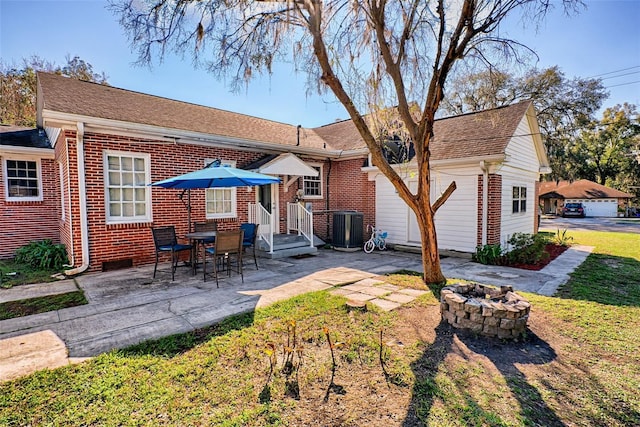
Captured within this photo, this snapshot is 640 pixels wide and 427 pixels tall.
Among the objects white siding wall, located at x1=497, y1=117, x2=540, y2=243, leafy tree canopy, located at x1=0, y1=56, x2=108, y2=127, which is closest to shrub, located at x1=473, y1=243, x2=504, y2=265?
white siding wall, located at x1=497, y1=117, x2=540, y2=243

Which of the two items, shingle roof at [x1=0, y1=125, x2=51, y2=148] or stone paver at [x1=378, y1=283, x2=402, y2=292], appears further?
shingle roof at [x1=0, y1=125, x2=51, y2=148]

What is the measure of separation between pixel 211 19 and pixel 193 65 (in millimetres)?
938

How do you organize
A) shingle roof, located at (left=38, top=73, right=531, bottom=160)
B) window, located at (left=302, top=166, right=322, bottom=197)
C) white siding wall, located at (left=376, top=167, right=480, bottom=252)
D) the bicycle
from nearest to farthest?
shingle roof, located at (left=38, top=73, right=531, bottom=160), white siding wall, located at (left=376, top=167, right=480, bottom=252), the bicycle, window, located at (left=302, top=166, right=322, bottom=197)

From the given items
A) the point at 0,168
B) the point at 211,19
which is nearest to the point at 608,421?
the point at 211,19

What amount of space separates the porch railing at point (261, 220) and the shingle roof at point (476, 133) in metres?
4.34

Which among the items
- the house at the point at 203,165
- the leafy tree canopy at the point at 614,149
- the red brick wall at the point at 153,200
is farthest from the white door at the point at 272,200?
the leafy tree canopy at the point at 614,149

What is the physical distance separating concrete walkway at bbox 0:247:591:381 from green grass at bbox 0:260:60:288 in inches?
20.1

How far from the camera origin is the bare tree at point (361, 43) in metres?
5.45

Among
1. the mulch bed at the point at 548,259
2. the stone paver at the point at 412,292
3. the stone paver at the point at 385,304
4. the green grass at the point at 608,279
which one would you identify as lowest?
the green grass at the point at 608,279

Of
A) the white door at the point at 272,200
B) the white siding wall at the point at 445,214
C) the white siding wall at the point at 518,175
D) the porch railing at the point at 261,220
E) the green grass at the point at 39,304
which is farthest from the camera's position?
the white door at the point at 272,200

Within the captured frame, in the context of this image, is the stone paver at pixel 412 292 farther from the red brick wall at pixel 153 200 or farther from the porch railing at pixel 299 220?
the red brick wall at pixel 153 200

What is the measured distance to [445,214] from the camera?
9.59 metres

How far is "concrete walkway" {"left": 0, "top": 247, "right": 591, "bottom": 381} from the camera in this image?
143 inches

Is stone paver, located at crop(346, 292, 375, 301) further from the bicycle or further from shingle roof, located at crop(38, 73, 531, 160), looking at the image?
shingle roof, located at crop(38, 73, 531, 160)
